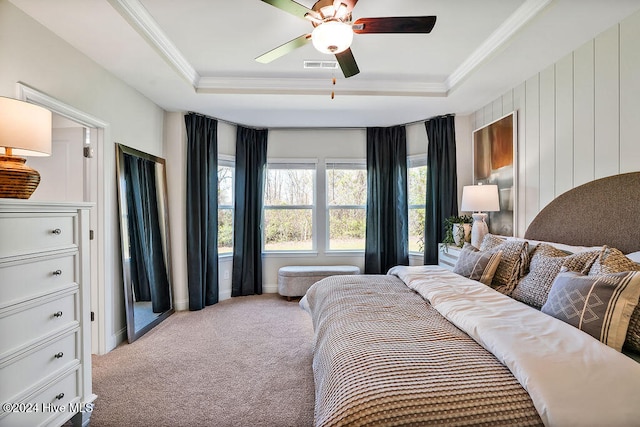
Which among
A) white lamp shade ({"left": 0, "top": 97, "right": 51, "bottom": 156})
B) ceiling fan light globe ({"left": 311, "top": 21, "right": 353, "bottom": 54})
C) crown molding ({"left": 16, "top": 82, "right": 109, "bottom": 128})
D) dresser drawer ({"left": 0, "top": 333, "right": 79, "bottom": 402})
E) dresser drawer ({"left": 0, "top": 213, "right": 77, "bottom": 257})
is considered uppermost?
ceiling fan light globe ({"left": 311, "top": 21, "right": 353, "bottom": 54})

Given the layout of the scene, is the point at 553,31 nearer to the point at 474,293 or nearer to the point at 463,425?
the point at 474,293

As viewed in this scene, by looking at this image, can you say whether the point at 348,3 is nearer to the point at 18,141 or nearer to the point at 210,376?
the point at 18,141

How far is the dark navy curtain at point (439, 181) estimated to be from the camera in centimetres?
398

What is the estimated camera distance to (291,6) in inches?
66.0

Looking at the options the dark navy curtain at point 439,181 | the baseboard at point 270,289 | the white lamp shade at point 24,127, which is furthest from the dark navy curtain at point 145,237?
the dark navy curtain at point 439,181

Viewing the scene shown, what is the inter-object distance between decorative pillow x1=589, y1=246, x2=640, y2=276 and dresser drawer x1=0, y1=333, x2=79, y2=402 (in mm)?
2825

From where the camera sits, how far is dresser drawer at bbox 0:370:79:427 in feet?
4.40

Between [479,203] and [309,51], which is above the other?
[309,51]

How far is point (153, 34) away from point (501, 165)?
3.54 m

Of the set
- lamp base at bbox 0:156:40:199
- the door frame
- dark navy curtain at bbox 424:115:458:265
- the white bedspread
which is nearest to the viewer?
the white bedspread

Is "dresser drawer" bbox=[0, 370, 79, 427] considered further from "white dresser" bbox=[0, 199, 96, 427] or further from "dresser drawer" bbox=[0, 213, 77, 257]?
"dresser drawer" bbox=[0, 213, 77, 257]

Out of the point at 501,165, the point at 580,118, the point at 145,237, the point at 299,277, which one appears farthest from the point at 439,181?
the point at 145,237

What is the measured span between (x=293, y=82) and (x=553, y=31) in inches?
88.0

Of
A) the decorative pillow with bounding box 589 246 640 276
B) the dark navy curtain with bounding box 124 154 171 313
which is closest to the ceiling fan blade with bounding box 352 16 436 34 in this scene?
the decorative pillow with bounding box 589 246 640 276
